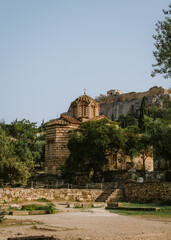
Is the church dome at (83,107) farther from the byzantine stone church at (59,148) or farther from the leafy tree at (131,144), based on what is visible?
the leafy tree at (131,144)

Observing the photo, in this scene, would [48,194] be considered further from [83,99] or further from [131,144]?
[83,99]

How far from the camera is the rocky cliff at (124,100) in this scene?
337 ft

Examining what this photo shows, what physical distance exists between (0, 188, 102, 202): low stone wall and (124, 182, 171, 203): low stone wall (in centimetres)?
268

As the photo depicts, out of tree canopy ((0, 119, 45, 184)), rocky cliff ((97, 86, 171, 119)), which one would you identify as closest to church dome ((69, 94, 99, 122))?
tree canopy ((0, 119, 45, 184))

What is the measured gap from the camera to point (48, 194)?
21953 mm

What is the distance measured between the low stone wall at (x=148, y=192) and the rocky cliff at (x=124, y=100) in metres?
78.1

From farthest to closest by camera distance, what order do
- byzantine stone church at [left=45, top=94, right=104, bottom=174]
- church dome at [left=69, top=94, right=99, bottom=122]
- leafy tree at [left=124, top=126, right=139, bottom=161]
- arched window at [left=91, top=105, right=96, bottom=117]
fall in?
arched window at [left=91, top=105, right=96, bottom=117] → church dome at [left=69, top=94, right=99, bottom=122] → byzantine stone church at [left=45, top=94, right=104, bottom=174] → leafy tree at [left=124, top=126, right=139, bottom=161]

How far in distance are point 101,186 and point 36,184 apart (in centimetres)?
726

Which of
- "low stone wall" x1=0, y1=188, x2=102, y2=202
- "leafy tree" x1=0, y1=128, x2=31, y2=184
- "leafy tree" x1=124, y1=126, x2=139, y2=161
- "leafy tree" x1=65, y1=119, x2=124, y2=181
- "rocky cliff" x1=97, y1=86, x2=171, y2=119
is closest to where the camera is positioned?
"low stone wall" x1=0, y1=188, x2=102, y2=202

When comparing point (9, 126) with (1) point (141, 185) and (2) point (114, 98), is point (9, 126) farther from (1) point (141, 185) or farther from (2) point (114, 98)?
(2) point (114, 98)

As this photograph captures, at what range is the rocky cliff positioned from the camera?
103 meters

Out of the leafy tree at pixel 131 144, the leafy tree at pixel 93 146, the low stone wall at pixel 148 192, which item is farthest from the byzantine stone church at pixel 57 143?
the low stone wall at pixel 148 192

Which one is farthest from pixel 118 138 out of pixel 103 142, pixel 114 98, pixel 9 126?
pixel 114 98

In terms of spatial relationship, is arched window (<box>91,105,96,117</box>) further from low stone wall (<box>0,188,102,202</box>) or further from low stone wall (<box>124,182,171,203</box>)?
low stone wall (<box>124,182,171,203</box>)
